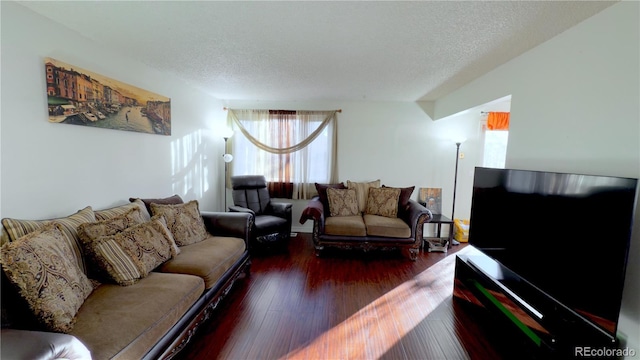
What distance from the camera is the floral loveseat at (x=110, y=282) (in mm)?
1214

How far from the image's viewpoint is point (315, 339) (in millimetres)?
1938

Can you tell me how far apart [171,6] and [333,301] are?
2.64 m

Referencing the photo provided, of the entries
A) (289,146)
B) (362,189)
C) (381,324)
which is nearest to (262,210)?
(289,146)

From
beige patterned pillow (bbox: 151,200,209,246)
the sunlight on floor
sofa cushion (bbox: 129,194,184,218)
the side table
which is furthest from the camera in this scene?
the side table

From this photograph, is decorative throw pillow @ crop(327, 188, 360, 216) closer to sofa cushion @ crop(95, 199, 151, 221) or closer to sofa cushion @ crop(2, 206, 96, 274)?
sofa cushion @ crop(95, 199, 151, 221)

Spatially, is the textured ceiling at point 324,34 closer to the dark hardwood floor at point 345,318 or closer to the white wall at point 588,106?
the white wall at point 588,106

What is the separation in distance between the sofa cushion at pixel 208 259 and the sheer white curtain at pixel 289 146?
2090 millimetres

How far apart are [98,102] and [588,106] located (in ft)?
12.1

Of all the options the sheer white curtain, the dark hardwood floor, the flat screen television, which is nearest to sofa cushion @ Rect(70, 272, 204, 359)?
the dark hardwood floor

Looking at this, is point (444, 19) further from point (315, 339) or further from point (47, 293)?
point (47, 293)

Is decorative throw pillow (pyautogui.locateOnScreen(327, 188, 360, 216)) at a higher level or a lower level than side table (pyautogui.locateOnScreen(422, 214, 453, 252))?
higher

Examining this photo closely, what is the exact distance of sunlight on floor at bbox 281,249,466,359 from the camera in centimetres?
183

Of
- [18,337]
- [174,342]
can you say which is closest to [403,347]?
[174,342]

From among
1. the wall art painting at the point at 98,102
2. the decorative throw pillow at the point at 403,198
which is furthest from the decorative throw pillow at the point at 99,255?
the decorative throw pillow at the point at 403,198
